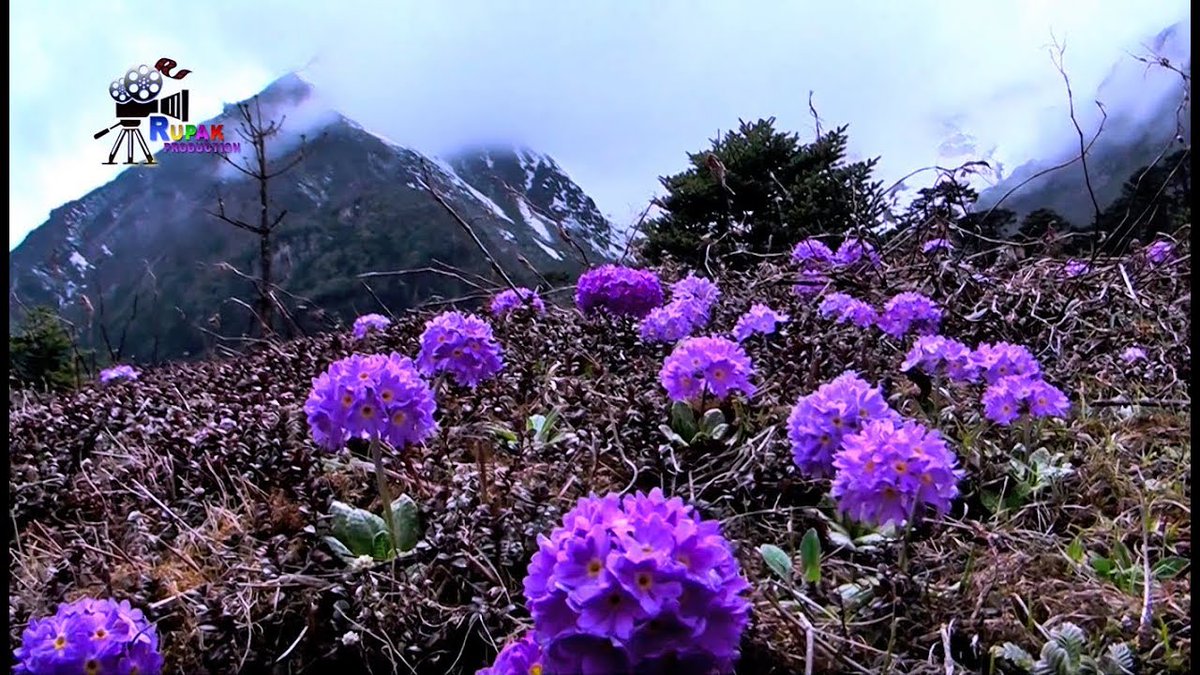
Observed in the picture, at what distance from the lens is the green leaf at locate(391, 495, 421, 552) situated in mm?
2113

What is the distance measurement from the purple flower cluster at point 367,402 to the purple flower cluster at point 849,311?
7.23 ft

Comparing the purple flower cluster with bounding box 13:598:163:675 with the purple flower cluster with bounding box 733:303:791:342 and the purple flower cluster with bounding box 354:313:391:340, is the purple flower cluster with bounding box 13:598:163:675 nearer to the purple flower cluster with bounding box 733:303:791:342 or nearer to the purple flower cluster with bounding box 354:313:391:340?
the purple flower cluster with bounding box 733:303:791:342

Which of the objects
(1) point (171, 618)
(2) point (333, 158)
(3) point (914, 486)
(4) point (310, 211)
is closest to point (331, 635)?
(1) point (171, 618)

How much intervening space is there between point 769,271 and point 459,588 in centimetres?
344

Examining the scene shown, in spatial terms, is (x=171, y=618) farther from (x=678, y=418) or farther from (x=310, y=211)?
(x=310, y=211)

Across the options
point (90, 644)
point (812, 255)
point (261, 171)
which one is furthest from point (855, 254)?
point (261, 171)

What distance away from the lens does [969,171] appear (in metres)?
4.12

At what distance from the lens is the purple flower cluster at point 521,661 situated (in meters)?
1.23

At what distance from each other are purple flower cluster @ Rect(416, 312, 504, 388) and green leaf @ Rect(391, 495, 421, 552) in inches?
29.2

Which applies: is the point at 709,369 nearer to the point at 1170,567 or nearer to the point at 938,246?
the point at 1170,567

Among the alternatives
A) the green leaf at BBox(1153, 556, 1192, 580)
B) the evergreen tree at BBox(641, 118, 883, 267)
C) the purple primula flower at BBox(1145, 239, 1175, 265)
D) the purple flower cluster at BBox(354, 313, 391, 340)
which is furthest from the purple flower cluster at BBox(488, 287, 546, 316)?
the evergreen tree at BBox(641, 118, 883, 267)

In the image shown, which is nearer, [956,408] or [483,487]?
→ [483,487]

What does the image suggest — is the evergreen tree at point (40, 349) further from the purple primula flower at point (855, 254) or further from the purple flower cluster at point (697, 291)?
the purple primula flower at point (855, 254)

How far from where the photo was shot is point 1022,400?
2375mm
